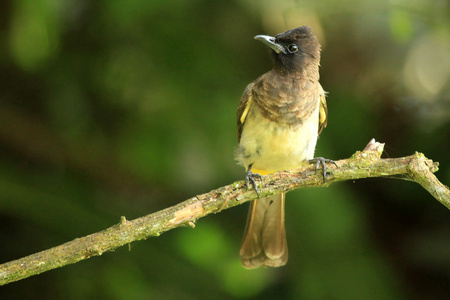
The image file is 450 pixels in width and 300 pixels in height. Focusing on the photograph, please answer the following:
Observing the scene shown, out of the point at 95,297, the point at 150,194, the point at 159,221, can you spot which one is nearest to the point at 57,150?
the point at 150,194

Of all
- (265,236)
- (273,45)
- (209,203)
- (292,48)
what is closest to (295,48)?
(292,48)

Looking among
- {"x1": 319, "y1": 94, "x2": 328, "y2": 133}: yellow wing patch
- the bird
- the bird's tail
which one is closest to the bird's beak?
the bird

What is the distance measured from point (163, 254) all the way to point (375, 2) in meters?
1.94

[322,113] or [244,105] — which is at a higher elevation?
[244,105]

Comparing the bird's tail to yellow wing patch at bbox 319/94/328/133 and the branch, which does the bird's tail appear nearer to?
yellow wing patch at bbox 319/94/328/133

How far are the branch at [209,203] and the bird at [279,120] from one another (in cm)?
66

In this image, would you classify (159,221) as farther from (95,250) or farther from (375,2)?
(375,2)

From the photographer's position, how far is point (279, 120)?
3.27m

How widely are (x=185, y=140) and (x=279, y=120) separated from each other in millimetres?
679

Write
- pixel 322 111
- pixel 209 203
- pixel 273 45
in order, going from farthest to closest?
pixel 322 111 → pixel 273 45 → pixel 209 203

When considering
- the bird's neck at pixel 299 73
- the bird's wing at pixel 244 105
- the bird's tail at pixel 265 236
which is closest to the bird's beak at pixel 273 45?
the bird's neck at pixel 299 73

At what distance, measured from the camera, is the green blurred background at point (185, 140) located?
3492mm

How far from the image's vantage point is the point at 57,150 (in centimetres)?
382

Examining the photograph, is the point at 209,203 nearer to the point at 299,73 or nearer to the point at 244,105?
the point at 244,105
